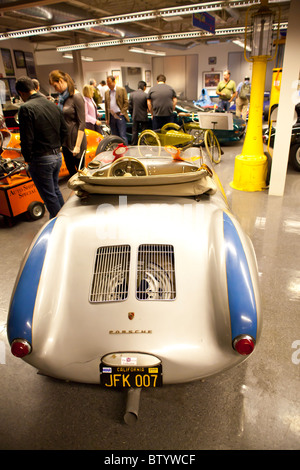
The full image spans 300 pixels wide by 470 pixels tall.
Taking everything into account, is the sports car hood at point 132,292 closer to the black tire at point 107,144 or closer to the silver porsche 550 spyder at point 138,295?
the silver porsche 550 spyder at point 138,295

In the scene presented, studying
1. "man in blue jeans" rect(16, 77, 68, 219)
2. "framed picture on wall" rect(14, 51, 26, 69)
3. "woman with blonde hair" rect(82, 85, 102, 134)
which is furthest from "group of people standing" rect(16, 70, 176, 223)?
"framed picture on wall" rect(14, 51, 26, 69)

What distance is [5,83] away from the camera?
13.1 metres

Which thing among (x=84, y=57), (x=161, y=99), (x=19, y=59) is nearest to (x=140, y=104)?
(x=161, y=99)

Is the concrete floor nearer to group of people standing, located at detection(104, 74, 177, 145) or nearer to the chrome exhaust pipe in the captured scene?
the chrome exhaust pipe

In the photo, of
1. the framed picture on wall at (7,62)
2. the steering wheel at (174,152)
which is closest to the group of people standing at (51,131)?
the steering wheel at (174,152)

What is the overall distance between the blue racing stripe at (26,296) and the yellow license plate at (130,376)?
442 millimetres

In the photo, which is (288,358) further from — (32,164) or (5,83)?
(5,83)

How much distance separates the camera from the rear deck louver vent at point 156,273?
→ 6.09 feet

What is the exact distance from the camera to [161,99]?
7.51m

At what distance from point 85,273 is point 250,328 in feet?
3.26

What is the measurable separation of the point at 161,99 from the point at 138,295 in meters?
6.70

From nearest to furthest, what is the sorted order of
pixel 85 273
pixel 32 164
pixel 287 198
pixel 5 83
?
pixel 85 273
pixel 32 164
pixel 287 198
pixel 5 83

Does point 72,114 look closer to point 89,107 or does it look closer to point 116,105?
point 89,107

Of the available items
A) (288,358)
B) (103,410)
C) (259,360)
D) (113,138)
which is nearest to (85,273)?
(103,410)
